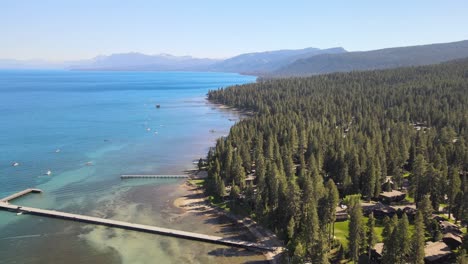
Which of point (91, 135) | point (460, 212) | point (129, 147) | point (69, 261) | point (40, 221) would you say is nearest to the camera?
point (69, 261)

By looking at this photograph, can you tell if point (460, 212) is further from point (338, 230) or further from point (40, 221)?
point (40, 221)

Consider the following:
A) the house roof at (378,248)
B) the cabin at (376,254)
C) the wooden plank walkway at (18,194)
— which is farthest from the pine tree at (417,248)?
the wooden plank walkway at (18,194)

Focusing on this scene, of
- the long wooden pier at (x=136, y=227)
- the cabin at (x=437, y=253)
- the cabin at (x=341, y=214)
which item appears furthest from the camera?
the cabin at (x=341, y=214)

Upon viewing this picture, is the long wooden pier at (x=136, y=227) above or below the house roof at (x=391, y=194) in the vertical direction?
below

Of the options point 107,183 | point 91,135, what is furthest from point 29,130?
point 107,183

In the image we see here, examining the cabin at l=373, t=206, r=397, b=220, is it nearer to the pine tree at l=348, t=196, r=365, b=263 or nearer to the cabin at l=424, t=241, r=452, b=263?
the cabin at l=424, t=241, r=452, b=263

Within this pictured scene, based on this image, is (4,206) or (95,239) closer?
(95,239)

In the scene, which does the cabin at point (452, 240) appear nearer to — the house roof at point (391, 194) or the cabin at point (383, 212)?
the cabin at point (383, 212)

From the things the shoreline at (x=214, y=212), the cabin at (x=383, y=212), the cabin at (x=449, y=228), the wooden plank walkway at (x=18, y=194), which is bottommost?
the shoreline at (x=214, y=212)
